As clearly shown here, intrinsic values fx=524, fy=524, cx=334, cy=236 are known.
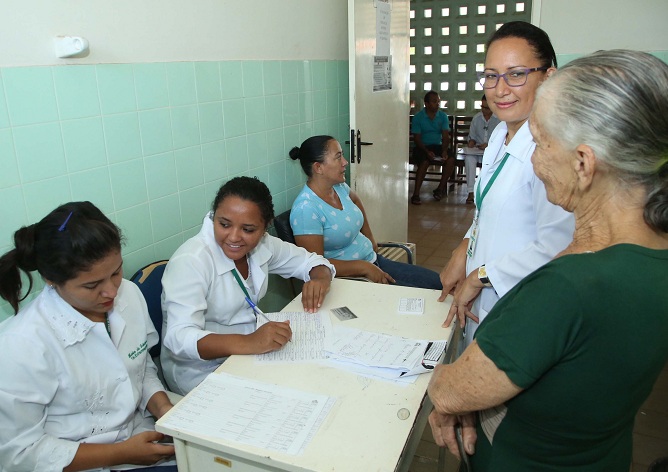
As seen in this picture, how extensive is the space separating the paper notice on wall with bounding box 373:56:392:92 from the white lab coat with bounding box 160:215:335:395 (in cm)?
200

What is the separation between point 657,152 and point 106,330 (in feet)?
A: 4.37

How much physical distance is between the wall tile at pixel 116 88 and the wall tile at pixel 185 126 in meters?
0.23

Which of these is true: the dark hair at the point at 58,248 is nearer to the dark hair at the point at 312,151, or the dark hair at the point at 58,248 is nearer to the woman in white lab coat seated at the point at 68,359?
the woman in white lab coat seated at the point at 68,359

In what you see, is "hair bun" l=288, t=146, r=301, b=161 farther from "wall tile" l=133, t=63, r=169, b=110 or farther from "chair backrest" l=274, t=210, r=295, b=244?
Answer: "wall tile" l=133, t=63, r=169, b=110

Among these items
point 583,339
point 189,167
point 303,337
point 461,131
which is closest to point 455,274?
point 303,337

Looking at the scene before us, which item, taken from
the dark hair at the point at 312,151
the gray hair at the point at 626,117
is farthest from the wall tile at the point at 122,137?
the gray hair at the point at 626,117

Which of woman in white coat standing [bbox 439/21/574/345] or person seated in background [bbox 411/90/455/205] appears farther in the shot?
person seated in background [bbox 411/90/455/205]

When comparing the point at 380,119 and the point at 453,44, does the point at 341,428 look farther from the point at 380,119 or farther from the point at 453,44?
the point at 453,44

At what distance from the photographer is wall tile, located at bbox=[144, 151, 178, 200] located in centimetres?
210

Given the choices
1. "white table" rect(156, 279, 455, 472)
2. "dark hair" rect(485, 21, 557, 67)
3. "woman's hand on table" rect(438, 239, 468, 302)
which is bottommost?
"white table" rect(156, 279, 455, 472)

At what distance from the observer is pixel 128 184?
2.01 m

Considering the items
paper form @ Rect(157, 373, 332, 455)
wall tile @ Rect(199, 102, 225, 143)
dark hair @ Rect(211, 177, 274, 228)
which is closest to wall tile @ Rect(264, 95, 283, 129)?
wall tile @ Rect(199, 102, 225, 143)

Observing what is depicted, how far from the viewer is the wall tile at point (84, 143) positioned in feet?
5.80

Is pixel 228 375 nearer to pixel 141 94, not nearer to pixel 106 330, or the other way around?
pixel 106 330
